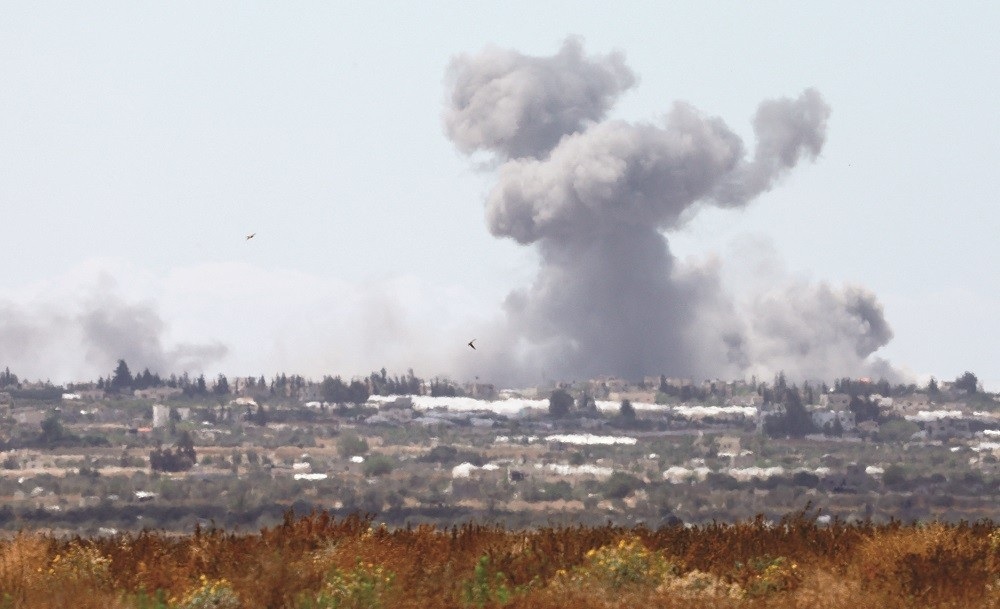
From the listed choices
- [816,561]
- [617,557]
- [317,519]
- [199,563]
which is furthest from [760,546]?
[199,563]

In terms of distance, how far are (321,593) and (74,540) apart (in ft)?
28.1

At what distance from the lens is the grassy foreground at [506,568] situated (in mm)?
29031

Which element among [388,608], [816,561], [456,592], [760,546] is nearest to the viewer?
[388,608]

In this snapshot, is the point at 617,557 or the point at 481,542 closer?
the point at 617,557

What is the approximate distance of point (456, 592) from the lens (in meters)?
31.1

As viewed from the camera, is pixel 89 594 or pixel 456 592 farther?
pixel 456 592

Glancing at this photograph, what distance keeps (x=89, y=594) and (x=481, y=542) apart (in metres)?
8.97

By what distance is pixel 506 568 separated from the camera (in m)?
32.6

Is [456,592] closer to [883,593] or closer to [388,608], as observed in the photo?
[388,608]

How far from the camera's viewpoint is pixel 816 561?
3347cm

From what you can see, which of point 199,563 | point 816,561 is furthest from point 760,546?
point 199,563

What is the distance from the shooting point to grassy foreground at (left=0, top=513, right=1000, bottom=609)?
29.0 meters

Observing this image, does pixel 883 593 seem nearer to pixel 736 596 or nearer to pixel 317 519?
pixel 736 596

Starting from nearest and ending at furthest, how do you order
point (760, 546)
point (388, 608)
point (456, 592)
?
point (388, 608), point (456, 592), point (760, 546)
